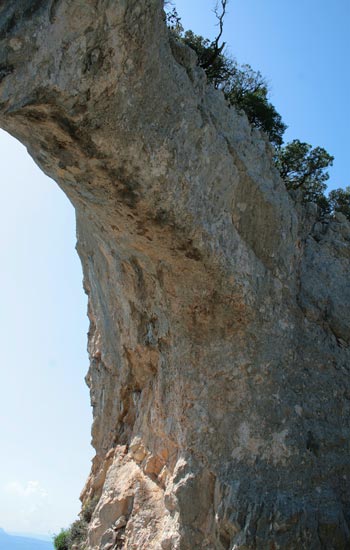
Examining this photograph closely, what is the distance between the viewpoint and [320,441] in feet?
32.0

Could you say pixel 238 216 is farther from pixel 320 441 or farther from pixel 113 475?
pixel 113 475

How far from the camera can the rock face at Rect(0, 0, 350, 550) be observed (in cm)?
861

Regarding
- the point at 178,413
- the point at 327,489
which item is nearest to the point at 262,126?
the point at 178,413

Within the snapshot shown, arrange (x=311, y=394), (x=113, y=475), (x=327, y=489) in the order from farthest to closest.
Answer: (x=113, y=475)
(x=311, y=394)
(x=327, y=489)

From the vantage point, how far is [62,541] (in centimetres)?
1412

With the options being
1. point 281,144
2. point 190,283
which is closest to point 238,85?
point 281,144

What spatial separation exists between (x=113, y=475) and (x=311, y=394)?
15.0 ft

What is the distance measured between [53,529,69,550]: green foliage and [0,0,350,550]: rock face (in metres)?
2.60

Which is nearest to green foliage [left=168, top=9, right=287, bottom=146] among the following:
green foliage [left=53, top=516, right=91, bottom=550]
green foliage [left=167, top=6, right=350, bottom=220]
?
green foliage [left=167, top=6, right=350, bottom=220]

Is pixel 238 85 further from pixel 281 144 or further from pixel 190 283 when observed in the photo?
pixel 190 283

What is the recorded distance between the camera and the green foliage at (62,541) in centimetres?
1388

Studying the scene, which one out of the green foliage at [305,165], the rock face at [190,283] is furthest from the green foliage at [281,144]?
the rock face at [190,283]

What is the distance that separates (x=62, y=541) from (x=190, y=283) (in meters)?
7.79

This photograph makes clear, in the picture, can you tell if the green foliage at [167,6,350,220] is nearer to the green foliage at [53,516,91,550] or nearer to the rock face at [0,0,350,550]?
the rock face at [0,0,350,550]
